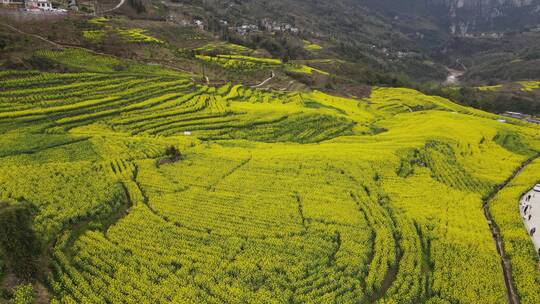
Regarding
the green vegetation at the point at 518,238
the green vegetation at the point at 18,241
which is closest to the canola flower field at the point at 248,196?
the green vegetation at the point at 518,238

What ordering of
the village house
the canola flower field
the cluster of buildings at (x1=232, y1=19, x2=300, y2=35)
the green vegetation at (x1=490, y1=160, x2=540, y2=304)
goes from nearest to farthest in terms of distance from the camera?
the canola flower field < the green vegetation at (x1=490, y1=160, x2=540, y2=304) < the village house < the cluster of buildings at (x1=232, y1=19, x2=300, y2=35)

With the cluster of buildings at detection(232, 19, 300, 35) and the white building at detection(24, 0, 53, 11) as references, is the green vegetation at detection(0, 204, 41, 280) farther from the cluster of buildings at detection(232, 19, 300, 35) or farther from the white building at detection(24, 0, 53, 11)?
the cluster of buildings at detection(232, 19, 300, 35)

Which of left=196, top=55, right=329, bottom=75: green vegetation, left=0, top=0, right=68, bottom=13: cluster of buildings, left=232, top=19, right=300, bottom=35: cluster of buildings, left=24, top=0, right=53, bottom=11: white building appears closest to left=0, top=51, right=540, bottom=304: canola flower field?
left=196, top=55, right=329, bottom=75: green vegetation

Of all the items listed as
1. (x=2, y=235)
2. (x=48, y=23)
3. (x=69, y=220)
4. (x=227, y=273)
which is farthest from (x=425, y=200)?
(x=48, y=23)

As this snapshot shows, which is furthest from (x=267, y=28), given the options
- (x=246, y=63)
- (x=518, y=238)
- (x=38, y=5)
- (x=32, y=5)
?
(x=518, y=238)

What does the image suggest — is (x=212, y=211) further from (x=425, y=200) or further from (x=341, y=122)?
(x=341, y=122)

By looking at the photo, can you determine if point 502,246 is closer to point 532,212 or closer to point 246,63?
point 532,212

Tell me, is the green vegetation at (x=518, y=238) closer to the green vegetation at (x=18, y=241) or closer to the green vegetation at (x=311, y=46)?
the green vegetation at (x=18, y=241)
